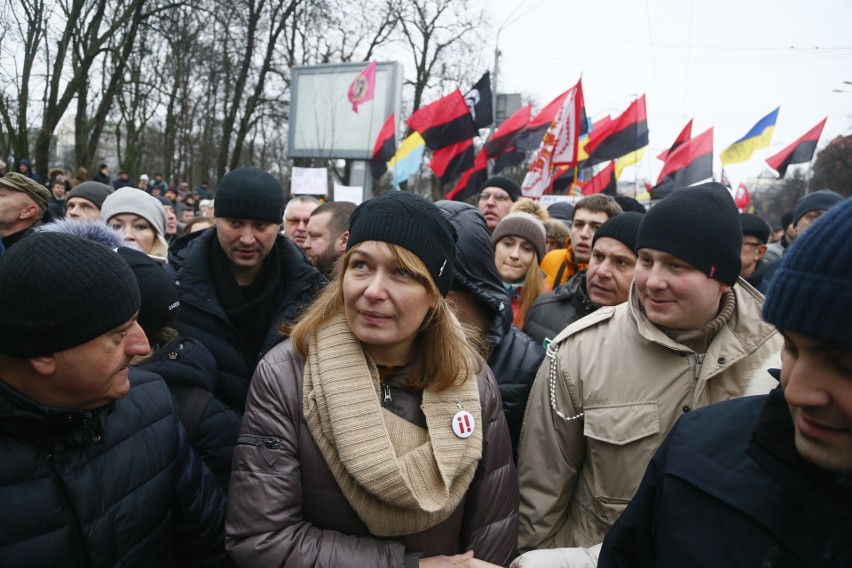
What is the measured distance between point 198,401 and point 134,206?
223 cm

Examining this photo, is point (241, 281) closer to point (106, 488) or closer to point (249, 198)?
point (249, 198)

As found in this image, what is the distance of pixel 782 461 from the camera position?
118 cm

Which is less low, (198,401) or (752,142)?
(752,142)

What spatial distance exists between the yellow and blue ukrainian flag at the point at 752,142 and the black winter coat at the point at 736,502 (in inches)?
417

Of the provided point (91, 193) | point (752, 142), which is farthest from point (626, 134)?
point (91, 193)

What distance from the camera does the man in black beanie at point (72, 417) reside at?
4.86 feet

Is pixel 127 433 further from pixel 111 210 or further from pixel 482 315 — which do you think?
pixel 111 210

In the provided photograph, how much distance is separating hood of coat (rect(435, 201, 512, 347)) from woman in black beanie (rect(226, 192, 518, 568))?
48 cm

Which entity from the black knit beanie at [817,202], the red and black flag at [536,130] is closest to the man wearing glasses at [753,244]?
the black knit beanie at [817,202]

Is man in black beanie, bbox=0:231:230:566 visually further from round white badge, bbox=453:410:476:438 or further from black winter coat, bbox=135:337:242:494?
round white badge, bbox=453:410:476:438

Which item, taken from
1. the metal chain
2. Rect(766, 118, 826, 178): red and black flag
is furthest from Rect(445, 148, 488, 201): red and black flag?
the metal chain

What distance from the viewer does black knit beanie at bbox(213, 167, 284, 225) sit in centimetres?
320

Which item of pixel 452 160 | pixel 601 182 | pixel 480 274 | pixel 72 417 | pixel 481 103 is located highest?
pixel 481 103

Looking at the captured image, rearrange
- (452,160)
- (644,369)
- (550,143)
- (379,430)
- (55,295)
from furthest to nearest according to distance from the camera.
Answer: (452,160) → (550,143) → (644,369) → (379,430) → (55,295)
